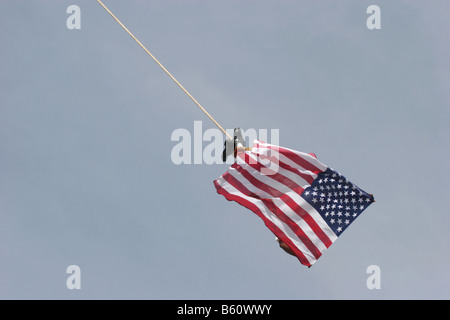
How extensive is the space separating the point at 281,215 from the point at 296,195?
1243mm

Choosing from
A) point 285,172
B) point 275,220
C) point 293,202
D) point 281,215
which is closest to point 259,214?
point 275,220

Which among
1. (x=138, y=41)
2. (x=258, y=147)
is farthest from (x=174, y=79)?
(x=258, y=147)

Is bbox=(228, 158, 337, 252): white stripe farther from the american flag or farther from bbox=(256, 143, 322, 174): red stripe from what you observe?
bbox=(256, 143, 322, 174): red stripe

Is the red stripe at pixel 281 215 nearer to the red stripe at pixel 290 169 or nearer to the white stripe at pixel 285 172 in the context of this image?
the white stripe at pixel 285 172

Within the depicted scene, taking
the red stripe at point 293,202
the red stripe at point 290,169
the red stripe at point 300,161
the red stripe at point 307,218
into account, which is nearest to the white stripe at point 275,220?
the red stripe at point 293,202

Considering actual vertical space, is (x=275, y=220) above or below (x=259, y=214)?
below

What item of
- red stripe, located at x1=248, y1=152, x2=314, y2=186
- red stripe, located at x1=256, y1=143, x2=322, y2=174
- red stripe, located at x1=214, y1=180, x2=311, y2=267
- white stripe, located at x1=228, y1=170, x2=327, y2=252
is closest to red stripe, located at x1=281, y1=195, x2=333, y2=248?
white stripe, located at x1=228, y1=170, x2=327, y2=252

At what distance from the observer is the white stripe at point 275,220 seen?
89.4 feet

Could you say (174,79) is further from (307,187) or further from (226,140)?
(307,187)

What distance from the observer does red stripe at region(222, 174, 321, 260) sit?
89.5 ft

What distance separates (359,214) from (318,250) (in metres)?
2.61

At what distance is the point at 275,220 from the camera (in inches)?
1096

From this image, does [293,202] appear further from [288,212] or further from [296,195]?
[288,212]

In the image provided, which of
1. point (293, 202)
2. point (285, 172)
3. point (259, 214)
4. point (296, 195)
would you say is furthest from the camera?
point (285, 172)
